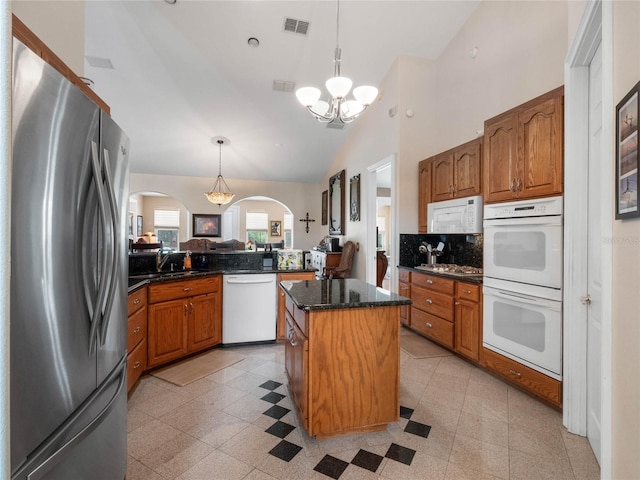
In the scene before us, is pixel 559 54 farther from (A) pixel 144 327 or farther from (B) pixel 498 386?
(A) pixel 144 327

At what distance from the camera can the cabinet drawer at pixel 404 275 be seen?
387cm

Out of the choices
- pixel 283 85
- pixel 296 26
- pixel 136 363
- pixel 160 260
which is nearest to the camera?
pixel 136 363

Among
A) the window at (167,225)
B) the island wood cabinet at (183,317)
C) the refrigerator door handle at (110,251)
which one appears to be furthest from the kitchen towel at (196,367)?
the window at (167,225)

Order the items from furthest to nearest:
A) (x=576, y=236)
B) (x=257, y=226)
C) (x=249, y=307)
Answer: (x=257, y=226), (x=249, y=307), (x=576, y=236)

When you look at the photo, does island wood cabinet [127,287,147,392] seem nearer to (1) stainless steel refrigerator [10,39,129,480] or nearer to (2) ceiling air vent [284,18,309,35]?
(1) stainless steel refrigerator [10,39,129,480]

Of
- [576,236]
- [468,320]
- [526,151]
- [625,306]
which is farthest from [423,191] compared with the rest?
[625,306]

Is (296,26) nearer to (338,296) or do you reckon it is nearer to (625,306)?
(338,296)

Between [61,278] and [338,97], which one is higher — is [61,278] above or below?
below

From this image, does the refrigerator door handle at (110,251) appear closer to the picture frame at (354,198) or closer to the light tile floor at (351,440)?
the light tile floor at (351,440)

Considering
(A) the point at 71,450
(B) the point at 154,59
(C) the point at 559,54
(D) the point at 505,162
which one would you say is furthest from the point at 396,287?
(B) the point at 154,59

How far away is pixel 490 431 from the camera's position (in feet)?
6.36

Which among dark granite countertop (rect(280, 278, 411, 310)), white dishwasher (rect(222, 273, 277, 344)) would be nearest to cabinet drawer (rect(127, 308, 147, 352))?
white dishwasher (rect(222, 273, 277, 344))

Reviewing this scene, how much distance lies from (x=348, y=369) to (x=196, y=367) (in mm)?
1803

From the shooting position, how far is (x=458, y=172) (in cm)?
341
